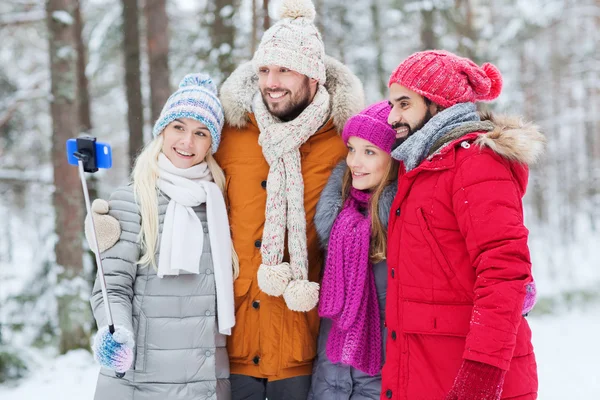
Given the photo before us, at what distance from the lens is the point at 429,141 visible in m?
2.62

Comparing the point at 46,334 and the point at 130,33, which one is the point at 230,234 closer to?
the point at 46,334

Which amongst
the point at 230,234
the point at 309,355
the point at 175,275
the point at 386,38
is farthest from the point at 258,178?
the point at 386,38

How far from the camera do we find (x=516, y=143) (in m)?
2.40

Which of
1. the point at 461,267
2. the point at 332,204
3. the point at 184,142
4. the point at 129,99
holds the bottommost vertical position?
the point at 461,267

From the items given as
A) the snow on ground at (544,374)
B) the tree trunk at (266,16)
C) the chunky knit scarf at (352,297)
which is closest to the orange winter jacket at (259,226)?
the chunky knit scarf at (352,297)

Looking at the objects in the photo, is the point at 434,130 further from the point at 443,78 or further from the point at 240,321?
the point at 240,321

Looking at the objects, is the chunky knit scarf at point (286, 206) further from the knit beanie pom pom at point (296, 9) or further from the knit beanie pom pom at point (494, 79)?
the knit beanie pom pom at point (494, 79)

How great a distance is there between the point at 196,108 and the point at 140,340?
1321mm

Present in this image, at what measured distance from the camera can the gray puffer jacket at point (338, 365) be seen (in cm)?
314

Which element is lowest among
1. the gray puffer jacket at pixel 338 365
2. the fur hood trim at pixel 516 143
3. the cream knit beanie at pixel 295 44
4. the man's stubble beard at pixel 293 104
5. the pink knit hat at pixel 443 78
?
the gray puffer jacket at pixel 338 365

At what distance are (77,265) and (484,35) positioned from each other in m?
9.93

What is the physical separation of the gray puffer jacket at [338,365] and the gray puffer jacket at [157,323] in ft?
→ 2.12

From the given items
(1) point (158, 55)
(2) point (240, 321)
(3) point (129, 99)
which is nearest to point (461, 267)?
(2) point (240, 321)

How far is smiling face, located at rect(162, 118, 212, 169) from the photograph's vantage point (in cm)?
318
